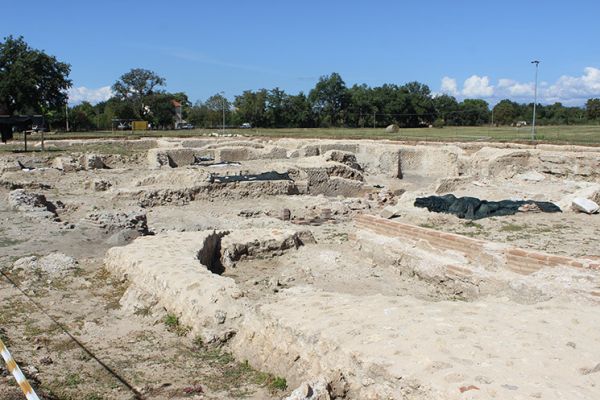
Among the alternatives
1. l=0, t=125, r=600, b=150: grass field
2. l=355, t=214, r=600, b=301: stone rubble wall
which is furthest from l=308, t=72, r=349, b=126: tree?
l=355, t=214, r=600, b=301: stone rubble wall

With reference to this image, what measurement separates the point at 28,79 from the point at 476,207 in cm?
3504

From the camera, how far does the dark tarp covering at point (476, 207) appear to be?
10.7 m

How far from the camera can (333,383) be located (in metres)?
4.43

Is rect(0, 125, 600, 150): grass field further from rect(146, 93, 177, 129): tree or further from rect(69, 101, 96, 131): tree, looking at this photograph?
rect(146, 93, 177, 129): tree

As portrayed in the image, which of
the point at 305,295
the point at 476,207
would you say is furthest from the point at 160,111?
the point at 305,295

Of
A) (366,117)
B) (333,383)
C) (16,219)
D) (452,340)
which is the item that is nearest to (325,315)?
(333,383)

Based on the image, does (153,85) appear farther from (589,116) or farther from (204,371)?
(204,371)

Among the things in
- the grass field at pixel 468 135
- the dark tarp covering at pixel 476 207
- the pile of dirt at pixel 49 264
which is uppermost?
the grass field at pixel 468 135

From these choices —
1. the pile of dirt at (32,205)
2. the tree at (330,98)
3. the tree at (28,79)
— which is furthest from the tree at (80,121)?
the pile of dirt at (32,205)

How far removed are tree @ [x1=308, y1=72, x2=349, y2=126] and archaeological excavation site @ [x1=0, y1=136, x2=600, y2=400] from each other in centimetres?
4668

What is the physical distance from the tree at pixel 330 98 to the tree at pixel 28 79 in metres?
27.5

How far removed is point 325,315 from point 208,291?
153 cm

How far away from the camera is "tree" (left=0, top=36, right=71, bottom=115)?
37.6 meters

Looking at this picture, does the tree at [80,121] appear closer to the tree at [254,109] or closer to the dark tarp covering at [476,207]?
the tree at [254,109]
